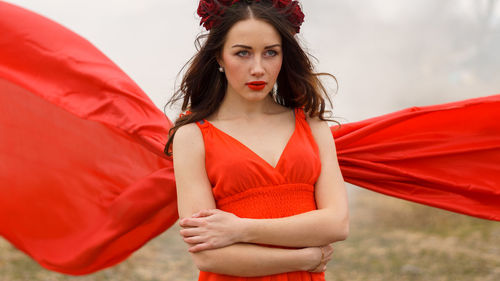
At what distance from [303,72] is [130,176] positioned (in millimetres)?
1182

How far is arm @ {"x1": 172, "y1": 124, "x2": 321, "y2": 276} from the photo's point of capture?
7.06ft

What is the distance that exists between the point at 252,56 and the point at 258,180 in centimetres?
51

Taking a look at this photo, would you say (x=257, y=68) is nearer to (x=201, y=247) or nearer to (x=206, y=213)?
(x=206, y=213)

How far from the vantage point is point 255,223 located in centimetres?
215

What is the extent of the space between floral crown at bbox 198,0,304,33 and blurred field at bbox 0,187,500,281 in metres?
4.20

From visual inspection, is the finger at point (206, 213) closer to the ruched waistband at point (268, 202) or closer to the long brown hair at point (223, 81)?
the ruched waistband at point (268, 202)

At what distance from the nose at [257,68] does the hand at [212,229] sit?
0.57 metres

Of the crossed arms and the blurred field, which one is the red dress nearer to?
the crossed arms

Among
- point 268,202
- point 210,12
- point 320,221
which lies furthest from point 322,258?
point 210,12

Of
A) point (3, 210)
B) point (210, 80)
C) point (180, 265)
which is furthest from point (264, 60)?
point (180, 265)

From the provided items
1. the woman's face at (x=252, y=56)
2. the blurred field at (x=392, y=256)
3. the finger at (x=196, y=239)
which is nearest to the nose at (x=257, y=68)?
the woman's face at (x=252, y=56)

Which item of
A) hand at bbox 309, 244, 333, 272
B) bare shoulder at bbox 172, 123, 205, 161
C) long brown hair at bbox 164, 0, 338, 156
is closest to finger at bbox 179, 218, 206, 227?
bare shoulder at bbox 172, 123, 205, 161

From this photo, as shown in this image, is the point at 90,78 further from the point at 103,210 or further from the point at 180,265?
the point at 180,265

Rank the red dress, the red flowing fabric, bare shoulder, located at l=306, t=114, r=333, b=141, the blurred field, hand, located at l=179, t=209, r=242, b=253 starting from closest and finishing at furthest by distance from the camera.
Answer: hand, located at l=179, t=209, r=242, b=253
the red dress
bare shoulder, located at l=306, t=114, r=333, b=141
the red flowing fabric
the blurred field
